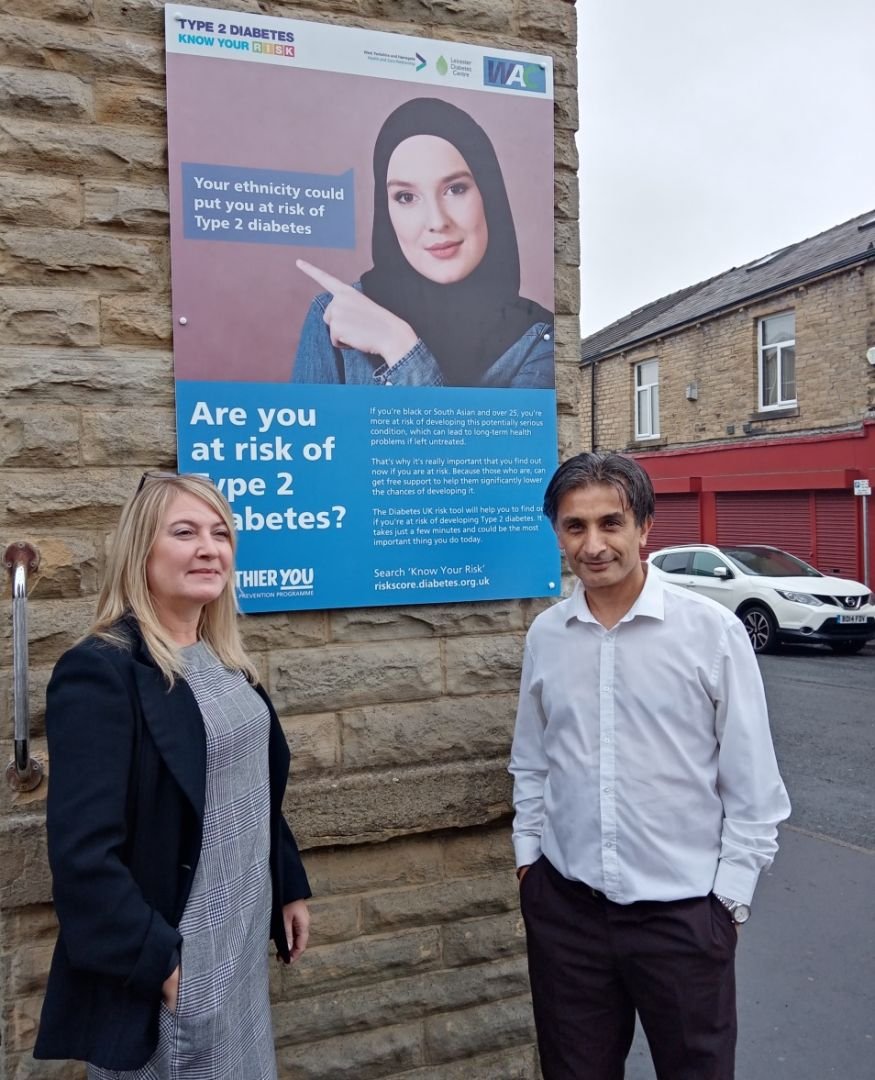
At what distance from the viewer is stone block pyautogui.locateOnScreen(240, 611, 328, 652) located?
2.94m

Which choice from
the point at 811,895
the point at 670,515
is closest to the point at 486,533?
the point at 811,895

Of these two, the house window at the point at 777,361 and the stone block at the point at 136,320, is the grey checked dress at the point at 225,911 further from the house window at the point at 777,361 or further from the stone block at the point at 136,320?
the house window at the point at 777,361

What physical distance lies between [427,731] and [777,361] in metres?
19.5

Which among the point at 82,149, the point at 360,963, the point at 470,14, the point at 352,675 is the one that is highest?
the point at 470,14

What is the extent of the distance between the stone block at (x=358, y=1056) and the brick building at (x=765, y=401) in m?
17.1

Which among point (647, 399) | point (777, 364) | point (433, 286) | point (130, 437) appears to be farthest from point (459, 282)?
point (647, 399)

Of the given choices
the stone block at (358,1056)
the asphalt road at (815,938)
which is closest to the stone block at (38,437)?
the stone block at (358,1056)

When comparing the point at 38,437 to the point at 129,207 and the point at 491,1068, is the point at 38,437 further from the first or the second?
the point at 491,1068

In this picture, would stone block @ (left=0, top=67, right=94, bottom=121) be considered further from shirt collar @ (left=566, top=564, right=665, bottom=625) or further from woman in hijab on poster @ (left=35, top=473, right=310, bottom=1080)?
shirt collar @ (left=566, top=564, right=665, bottom=625)

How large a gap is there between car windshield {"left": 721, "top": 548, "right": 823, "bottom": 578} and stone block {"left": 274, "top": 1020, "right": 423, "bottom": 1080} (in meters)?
12.9

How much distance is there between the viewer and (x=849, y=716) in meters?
9.69

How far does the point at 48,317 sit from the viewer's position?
2.72 meters

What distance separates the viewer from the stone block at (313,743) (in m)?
3.00

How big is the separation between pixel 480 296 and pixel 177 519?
151cm
